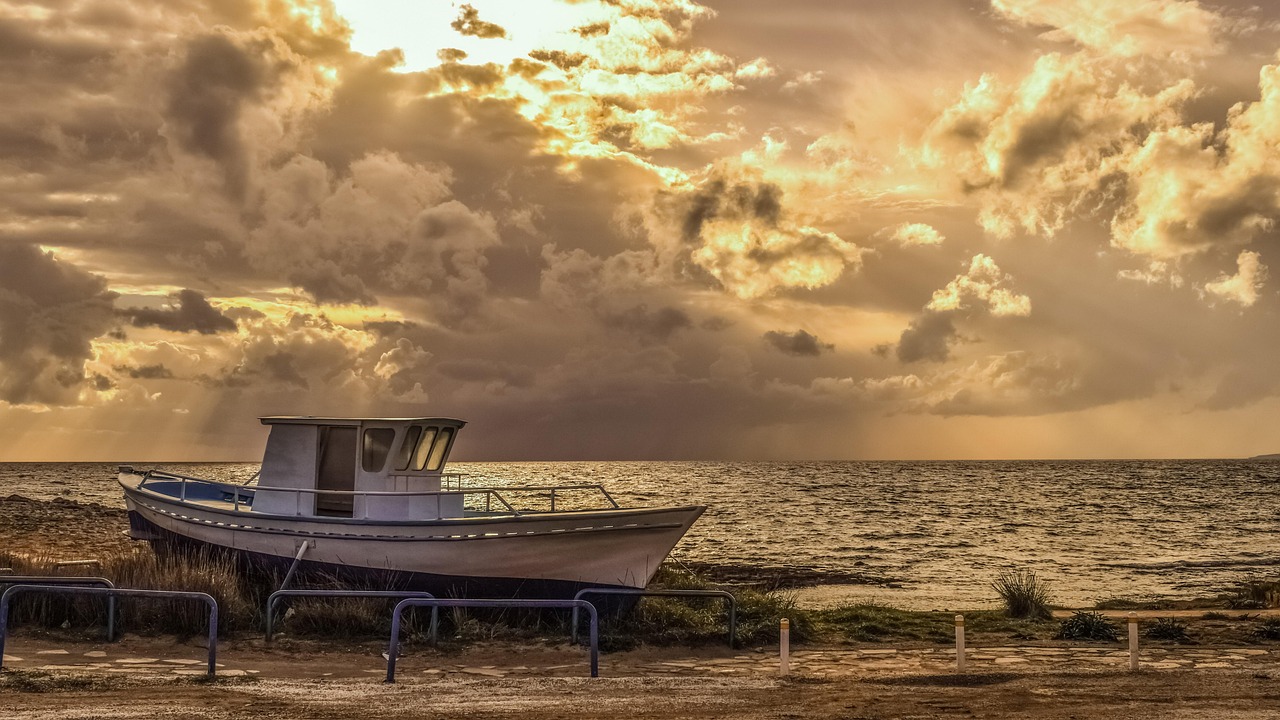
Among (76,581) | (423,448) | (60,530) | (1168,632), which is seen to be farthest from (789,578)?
(60,530)

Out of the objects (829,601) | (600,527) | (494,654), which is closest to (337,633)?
(494,654)

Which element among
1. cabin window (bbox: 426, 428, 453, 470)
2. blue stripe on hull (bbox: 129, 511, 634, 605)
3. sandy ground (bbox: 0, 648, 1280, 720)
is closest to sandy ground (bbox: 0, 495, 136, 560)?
blue stripe on hull (bbox: 129, 511, 634, 605)

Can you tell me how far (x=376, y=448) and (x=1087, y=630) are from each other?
10874mm

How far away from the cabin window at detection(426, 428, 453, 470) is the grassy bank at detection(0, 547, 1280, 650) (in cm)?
247

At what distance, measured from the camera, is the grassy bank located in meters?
13.6

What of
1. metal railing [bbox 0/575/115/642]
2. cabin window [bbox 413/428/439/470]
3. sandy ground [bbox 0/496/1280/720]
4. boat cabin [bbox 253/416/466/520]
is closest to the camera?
sandy ground [bbox 0/496/1280/720]

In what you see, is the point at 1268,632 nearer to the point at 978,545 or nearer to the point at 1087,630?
the point at 1087,630

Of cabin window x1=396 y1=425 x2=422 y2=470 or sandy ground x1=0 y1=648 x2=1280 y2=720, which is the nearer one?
sandy ground x1=0 y1=648 x2=1280 y2=720

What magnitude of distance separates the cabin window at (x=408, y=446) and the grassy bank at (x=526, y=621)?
84.3 inches

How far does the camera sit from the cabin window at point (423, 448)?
56.9ft

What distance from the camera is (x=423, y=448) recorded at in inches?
687

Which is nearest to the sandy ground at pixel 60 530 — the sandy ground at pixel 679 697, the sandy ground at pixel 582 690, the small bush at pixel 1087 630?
the sandy ground at pixel 582 690

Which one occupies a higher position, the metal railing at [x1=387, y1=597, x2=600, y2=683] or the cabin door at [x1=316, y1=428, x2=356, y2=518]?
the cabin door at [x1=316, y1=428, x2=356, y2=518]

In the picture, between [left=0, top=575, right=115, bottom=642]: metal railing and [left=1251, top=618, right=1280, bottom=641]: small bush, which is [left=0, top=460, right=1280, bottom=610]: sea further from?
[left=0, top=575, right=115, bottom=642]: metal railing
